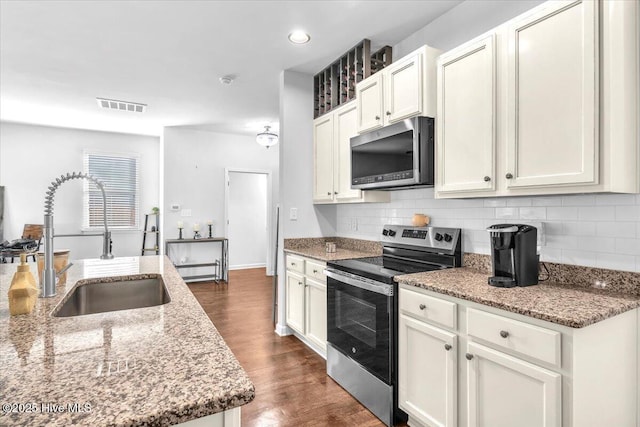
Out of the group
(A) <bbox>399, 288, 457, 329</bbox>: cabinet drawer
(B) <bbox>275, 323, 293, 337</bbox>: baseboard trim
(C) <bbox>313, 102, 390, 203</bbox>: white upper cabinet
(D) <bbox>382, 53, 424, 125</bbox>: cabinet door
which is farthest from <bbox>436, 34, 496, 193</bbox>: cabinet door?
(B) <bbox>275, 323, 293, 337</bbox>: baseboard trim

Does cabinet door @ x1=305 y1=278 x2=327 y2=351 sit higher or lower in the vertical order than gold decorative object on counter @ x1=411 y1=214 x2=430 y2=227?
lower

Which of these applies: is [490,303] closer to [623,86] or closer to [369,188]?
[623,86]

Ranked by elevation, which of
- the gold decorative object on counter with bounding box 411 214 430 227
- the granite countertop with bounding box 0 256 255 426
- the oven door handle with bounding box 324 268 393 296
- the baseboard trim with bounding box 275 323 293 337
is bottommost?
the baseboard trim with bounding box 275 323 293 337

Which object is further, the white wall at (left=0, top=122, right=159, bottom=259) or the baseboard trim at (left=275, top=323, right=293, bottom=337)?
the white wall at (left=0, top=122, right=159, bottom=259)

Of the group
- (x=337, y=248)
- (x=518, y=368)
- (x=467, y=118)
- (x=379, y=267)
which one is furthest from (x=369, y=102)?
(x=518, y=368)

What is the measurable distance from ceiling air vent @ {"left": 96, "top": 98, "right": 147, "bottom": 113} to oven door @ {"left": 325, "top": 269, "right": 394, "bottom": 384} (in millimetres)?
3748

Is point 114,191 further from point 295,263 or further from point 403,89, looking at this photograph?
point 403,89

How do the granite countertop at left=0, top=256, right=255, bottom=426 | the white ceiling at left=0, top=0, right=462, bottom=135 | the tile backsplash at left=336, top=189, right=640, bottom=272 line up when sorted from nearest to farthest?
the granite countertop at left=0, top=256, right=255, bottom=426 → the tile backsplash at left=336, top=189, right=640, bottom=272 → the white ceiling at left=0, top=0, right=462, bottom=135

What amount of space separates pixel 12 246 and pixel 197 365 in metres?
5.16

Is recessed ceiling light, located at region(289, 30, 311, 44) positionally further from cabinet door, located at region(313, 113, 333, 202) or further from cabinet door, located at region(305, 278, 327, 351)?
cabinet door, located at region(305, 278, 327, 351)

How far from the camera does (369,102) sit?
2670 millimetres

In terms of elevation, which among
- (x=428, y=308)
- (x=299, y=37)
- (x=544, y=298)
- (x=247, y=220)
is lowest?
(x=428, y=308)

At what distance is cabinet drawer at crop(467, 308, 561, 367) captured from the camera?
1.28 m

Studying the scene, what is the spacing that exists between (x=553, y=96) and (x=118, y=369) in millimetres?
1903
